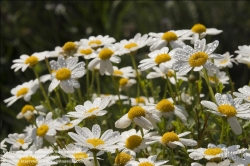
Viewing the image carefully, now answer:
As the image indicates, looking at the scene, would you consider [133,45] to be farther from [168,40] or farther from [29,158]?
[29,158]

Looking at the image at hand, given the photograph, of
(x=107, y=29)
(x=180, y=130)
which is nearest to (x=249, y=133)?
(x=180, y=130)

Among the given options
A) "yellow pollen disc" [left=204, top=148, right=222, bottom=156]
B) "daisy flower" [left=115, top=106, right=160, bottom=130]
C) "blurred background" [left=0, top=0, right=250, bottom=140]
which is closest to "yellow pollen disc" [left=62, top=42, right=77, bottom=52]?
"daisy flower" [left=115, top=106, right=160, bottom=130]

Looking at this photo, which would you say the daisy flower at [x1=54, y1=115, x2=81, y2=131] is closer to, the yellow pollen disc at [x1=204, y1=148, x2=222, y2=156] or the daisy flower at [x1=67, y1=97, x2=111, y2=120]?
the daisy flower at [x1=67, y1=97, x2=111, y2=120]

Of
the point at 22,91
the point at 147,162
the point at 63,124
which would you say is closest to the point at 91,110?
the point at 63,124

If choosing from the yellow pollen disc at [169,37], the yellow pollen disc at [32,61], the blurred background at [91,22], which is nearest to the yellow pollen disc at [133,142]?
the yellow pollen disc at [169,37]

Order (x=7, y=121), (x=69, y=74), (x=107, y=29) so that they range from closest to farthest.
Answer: (x=69, y=74) < (x=7, y=121) < (x=107, y=29)

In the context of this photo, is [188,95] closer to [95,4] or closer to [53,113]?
[53,113]

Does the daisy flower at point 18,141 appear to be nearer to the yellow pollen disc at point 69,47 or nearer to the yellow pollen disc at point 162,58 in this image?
the yellow pollen disc at point 69,47
